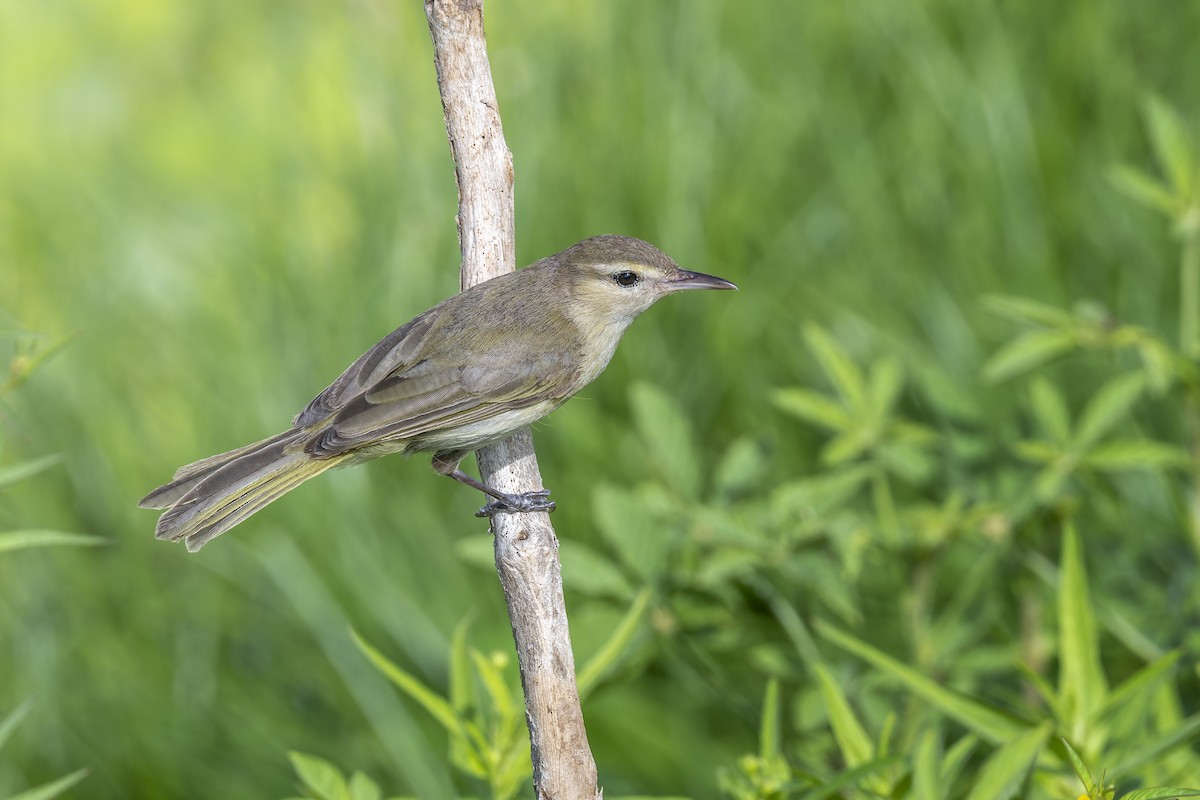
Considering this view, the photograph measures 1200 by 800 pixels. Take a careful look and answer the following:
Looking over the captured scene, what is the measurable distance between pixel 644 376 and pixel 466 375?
5.59 feet

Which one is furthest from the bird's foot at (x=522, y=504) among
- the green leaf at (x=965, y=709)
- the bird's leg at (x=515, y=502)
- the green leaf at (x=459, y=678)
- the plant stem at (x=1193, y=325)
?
the plant stem at (x=1193, y=325)

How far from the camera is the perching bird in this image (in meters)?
2.89

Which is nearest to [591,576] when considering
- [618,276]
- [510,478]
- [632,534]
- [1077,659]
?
[632,534]

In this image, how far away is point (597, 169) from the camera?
5.11 meters

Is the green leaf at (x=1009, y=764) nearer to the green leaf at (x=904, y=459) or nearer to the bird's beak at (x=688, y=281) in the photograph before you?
the green leaf at (x=904, y=459)

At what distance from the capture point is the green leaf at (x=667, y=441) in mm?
3209

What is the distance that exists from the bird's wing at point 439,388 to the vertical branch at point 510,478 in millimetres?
127

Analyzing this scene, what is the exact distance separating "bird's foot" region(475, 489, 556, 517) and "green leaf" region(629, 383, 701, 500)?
0.64 meters

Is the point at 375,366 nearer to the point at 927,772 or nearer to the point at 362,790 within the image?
the point at 362,790

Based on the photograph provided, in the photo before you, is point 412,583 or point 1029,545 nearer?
point 1029,545

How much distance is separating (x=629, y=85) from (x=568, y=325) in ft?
8.15

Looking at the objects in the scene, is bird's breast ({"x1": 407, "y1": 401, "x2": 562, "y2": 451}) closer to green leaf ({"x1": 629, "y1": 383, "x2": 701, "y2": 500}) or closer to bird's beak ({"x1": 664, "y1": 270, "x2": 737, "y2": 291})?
green leaf ({"x1": 629, "y1": 383, "x2": 701, "y2": 500})

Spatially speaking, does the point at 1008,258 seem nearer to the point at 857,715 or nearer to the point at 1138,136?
the point at 1138,136

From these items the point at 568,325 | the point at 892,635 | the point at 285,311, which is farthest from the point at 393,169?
the point at 892,635
